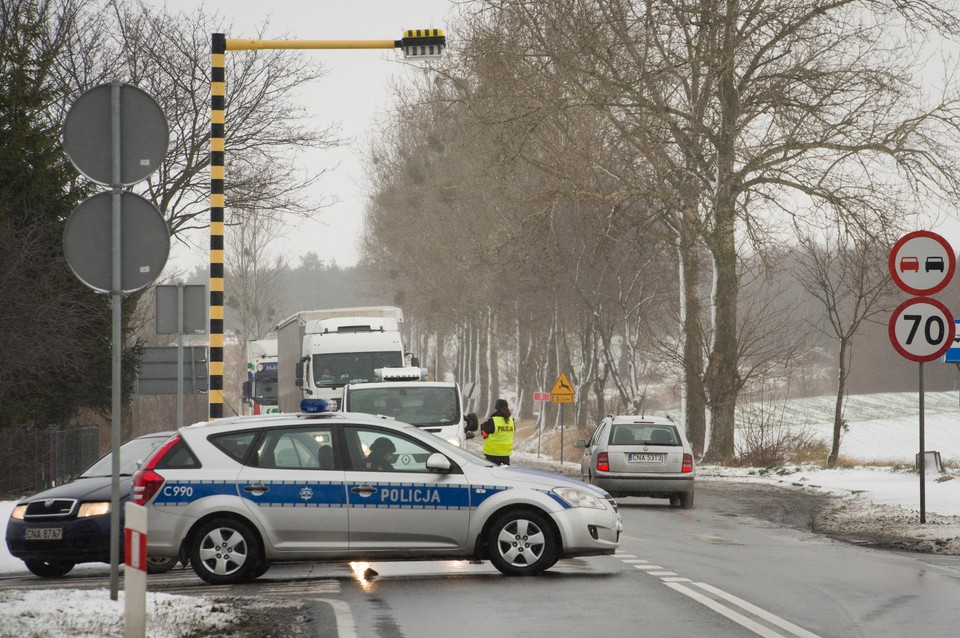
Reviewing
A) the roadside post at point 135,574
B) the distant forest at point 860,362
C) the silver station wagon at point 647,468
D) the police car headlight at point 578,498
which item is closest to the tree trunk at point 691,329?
the silver station wagon at point 647,468

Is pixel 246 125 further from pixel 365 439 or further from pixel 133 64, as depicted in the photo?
pixel 365 439

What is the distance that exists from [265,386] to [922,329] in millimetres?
Result: 42728

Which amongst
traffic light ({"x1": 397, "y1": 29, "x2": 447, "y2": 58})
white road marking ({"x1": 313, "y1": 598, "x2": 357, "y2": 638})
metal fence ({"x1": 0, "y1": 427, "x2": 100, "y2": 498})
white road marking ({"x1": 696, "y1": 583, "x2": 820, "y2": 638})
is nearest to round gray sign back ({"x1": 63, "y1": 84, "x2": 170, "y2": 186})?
white road marking ({"x1": 313, "y1": 598, "x2": 357, "y2": 638})

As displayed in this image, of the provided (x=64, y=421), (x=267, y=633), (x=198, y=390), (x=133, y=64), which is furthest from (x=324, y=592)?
(x=133, y=64)

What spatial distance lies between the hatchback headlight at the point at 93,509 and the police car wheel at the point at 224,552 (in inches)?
72.1

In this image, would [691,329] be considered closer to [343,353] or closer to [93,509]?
[343,353]

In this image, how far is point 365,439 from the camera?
38.8 feet

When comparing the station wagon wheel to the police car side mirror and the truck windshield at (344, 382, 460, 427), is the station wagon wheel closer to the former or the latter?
the police car side mirror

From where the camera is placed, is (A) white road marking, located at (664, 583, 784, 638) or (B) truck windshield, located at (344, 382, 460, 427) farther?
(B) truck windshield, located at (344, 382, 460, 427)

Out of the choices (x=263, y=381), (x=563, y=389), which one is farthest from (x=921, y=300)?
(x=263, y=381)

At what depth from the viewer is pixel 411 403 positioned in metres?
24.6

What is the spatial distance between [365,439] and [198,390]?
1413cm

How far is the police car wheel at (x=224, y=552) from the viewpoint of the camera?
1148 cm

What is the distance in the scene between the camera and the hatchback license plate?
12688 mm
